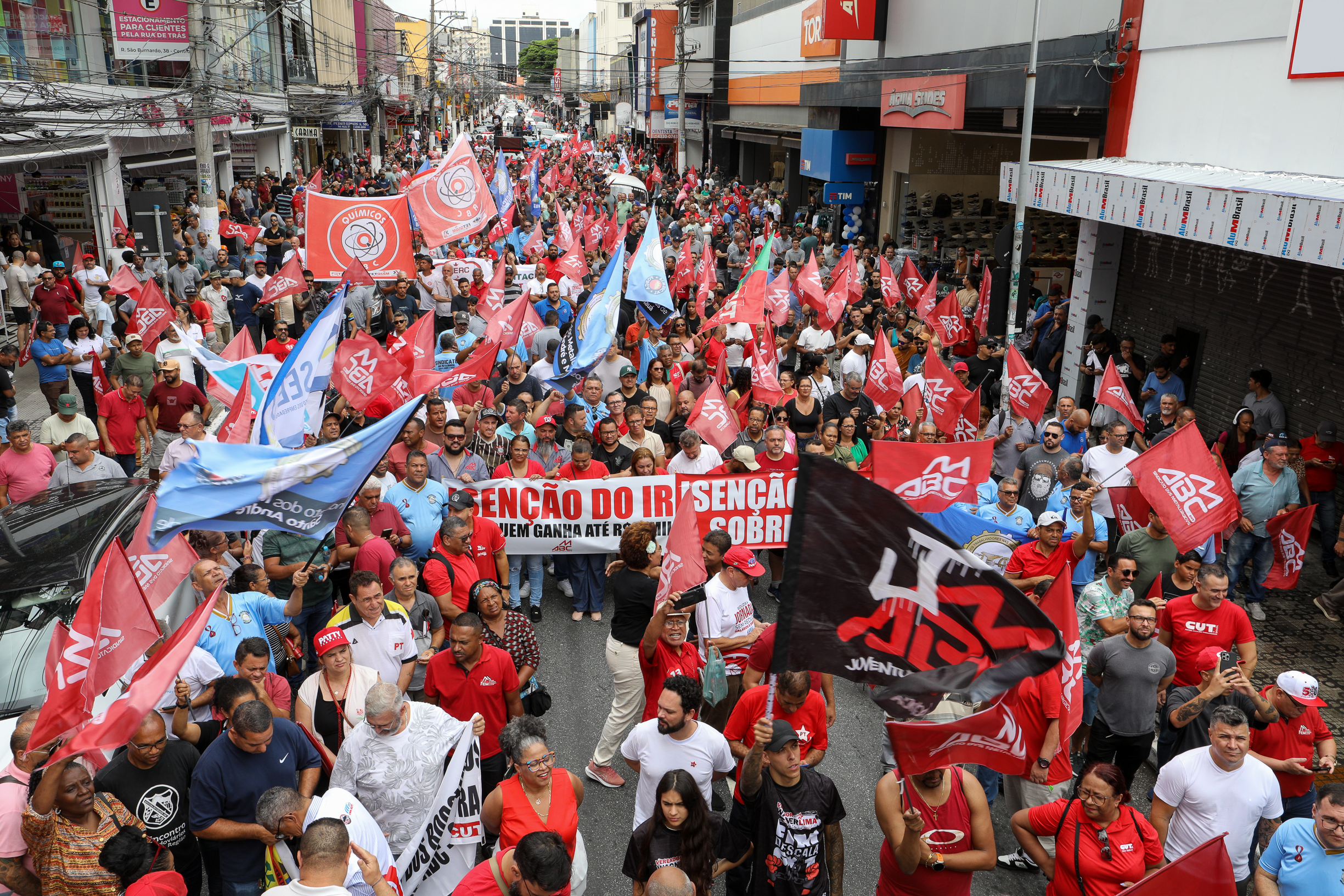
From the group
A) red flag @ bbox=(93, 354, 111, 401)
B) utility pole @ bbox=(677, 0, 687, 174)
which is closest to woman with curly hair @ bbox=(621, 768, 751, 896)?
red flag @ bbox=(93, 354, 111, 401)

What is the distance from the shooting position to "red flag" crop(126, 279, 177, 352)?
12523mm

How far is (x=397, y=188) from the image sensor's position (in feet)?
123

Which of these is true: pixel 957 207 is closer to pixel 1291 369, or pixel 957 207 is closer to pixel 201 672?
pixel 1291 369

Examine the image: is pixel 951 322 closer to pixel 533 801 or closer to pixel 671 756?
pixel 671 756

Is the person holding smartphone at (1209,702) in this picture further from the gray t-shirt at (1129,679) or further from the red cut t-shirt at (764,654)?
the red cut t-shirt at (764,654)

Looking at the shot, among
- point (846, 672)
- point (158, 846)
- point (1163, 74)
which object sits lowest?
point (158, 846)

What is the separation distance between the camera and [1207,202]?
36.6 feet

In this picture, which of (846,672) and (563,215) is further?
(563,215)

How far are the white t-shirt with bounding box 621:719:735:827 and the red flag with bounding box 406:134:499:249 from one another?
12281mm

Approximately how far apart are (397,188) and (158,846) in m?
35.4

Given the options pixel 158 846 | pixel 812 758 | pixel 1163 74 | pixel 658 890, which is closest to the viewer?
pixel 658 890

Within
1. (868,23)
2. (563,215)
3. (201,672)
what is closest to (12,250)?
(563,215)

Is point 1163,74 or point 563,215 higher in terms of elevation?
point 1163,74

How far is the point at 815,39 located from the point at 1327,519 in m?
22.4
